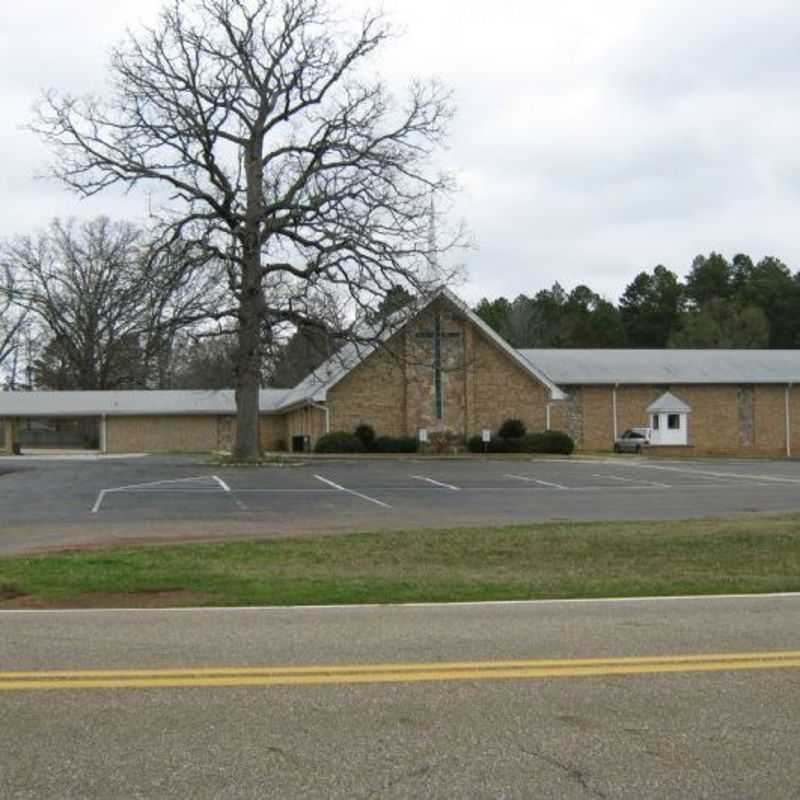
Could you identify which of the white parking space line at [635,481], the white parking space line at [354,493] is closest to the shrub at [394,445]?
the white parking space line at [354,493]

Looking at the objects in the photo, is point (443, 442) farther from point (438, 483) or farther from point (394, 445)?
point (438, 483)

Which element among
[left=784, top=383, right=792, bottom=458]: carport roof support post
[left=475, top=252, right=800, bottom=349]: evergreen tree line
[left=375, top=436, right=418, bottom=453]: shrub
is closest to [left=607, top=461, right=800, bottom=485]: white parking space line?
[left=375, top=436, right=418, bottom=453]: shrub

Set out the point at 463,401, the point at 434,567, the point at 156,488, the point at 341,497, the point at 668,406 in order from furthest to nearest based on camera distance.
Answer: the point at 668,406 → the point at 463,401 → the point at 156,488 → the point at 341,497 → the point at 434,567

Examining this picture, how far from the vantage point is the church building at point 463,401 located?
46.7m

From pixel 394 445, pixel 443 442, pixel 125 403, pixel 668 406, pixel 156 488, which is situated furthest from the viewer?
pixel 125 403

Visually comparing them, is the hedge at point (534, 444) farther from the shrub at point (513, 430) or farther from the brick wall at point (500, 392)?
the brick wall at point (500, 392)

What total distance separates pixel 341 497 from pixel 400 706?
1734cm

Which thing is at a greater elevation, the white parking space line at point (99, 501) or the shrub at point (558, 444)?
the shrub at point (558, 444)

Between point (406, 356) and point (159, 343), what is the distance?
10865 millimetres

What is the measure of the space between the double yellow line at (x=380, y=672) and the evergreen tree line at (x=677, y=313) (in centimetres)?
8422

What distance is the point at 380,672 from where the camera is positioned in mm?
6734

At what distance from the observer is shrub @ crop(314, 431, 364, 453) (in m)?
44.7

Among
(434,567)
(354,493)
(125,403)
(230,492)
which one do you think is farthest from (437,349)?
(434,567)

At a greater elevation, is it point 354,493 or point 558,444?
point 558,444
